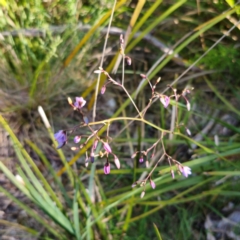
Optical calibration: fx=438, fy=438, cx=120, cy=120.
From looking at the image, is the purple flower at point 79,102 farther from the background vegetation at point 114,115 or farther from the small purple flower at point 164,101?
the background vegetation at point 114,115

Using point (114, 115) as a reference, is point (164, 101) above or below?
above

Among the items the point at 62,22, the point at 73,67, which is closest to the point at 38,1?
the point at 62,22

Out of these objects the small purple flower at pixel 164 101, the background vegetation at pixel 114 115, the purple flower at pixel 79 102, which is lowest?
the background vegetation at pixel 114 115

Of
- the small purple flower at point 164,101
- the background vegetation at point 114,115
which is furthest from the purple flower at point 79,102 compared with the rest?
the background vegetation at point 114,115

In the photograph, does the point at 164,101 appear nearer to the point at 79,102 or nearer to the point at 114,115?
the point at 79,102

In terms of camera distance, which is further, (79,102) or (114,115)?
(114,115)

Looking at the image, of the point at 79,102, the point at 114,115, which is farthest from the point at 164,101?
the point at 114,115

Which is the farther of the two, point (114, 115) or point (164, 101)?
point (114, 115)

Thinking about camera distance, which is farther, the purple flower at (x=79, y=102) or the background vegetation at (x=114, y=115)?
the background vegetation at (x=114, y=115)
